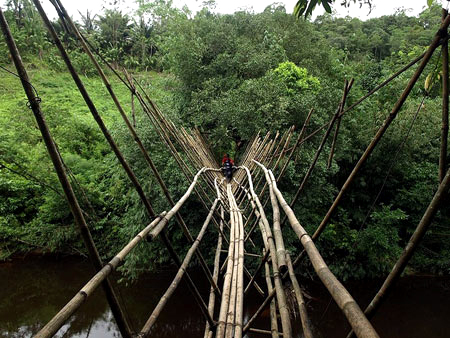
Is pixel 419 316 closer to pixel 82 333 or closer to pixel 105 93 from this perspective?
pixel 82 333

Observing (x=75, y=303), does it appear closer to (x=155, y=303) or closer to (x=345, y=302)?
(x=345, y=302)

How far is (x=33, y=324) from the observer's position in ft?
13.4

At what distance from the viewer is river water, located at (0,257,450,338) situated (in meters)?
3.98

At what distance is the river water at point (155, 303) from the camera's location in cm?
398

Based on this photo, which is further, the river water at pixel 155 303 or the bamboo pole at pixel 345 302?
the river water at pixel 155 303

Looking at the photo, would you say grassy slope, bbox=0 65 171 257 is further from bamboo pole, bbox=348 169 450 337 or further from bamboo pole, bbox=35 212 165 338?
bamboo pole, bbox=348 169 450 337

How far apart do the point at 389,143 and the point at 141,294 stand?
4.91 metres

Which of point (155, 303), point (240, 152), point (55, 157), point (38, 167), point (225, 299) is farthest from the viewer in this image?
point (240, 152)

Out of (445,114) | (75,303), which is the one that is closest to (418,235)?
(445,114)

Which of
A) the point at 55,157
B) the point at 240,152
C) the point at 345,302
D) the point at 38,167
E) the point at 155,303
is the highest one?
the point at 55,157

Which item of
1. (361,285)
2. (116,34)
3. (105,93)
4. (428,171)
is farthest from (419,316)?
(116,34)

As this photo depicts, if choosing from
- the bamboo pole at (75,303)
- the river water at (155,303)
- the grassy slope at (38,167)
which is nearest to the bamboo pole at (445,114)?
the bamboo pole at (75,303)

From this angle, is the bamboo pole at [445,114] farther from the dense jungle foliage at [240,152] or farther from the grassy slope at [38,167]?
the grassy slope at [38,167]

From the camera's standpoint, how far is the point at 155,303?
4.43 metres
